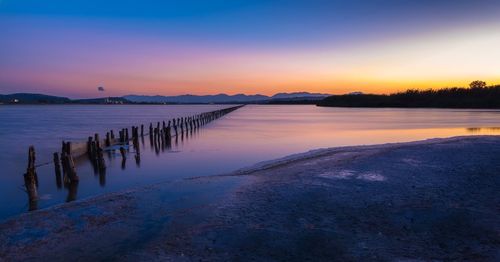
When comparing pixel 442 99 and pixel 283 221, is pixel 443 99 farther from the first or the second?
pixel 283 221

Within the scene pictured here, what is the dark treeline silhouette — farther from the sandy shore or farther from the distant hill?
the sandy shore

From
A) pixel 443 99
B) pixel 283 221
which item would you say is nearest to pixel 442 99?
pixel 443 99

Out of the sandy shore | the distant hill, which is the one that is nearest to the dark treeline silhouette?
the distant hill

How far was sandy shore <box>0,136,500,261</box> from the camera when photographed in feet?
19.2

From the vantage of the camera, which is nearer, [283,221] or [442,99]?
[283,221]

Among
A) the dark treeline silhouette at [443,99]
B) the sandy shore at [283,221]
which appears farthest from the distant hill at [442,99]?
the sandy shore at [283,221]

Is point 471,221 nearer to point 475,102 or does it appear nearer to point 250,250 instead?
point 250,250

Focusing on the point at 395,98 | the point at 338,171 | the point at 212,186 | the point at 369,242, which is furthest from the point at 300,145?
the point at 395,98

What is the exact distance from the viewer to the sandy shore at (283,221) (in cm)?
586

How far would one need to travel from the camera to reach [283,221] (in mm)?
7211

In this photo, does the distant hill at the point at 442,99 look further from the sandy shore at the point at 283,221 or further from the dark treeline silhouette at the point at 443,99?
the sandy shore at the point at 283,221

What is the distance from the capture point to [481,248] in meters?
5.76

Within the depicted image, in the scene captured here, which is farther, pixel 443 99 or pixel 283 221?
pixel 443 99

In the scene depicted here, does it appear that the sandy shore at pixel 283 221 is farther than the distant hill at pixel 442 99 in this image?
No
